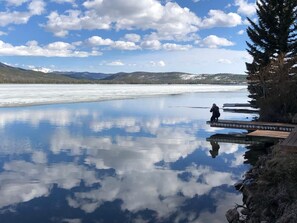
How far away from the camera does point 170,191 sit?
1148 cm

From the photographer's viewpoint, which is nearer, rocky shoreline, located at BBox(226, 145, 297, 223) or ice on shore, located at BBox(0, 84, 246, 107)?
rocky shoreline, located at BBox(226, 145, 297, 223)

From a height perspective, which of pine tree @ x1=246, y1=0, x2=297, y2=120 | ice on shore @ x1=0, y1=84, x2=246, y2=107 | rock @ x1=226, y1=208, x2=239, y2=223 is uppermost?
pine tree @ x1=246, y1=0, x2=297, y2=120

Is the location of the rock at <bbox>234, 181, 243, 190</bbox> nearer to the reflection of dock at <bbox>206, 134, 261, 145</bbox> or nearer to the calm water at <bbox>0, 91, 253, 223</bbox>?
the calm water at <bbox>0, 91, 253, 223</bbox>

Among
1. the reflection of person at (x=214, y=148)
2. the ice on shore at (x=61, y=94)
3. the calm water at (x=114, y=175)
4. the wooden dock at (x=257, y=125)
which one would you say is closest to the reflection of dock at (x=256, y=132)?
the wooden dock at (x=257, y=125)

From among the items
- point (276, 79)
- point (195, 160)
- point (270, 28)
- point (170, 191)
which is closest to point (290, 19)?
point (270, 28)

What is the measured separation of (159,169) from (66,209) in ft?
16.0

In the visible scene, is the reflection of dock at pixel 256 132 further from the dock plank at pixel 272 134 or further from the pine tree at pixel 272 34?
the pine tree at pixel 272 34

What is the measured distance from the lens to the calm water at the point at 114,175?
383 inches

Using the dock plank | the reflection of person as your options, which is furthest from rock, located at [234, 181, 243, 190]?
the dock plank

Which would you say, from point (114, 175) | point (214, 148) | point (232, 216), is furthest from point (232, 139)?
point (232, 216)

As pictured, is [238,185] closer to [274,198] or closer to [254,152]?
[274,198]

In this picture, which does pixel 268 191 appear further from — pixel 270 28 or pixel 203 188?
pixel 270 28

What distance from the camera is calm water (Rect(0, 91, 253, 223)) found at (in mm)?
9719

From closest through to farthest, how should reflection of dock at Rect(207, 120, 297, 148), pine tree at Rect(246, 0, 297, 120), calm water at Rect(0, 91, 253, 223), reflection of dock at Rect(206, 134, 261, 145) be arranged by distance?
1. calm water at Rect(0, 91, 253, 223)
2. reflection of dock at Rect(207, 120, 297, 148)
3. reflection of dock at Rect(206, 134, 261, 145)
4. pine tree at Rect(246, 0, 297, 120)
